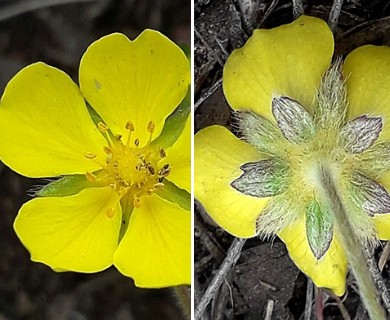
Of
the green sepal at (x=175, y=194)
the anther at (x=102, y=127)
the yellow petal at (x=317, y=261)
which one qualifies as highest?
the anther at (x=102, y=127)

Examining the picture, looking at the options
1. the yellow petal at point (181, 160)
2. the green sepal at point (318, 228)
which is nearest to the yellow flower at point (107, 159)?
the yellow petal at point (181, 160)

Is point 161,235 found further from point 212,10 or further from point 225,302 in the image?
point 212,10

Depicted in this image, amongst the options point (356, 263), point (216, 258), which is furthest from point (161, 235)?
point (356, 263)

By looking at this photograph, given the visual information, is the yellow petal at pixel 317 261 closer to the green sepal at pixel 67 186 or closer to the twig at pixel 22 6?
the green sepal at pixel 67 186

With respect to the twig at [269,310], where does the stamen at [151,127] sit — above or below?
above

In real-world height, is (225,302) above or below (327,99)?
below

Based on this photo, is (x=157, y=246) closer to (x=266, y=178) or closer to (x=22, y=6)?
(x=266, y=178)

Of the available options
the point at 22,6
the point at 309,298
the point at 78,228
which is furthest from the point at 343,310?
the point at 22,6
